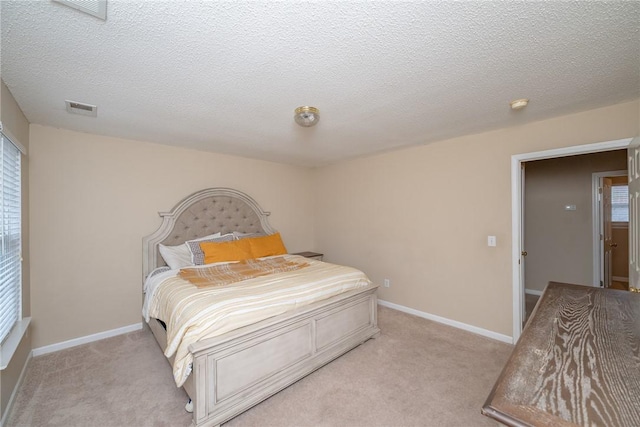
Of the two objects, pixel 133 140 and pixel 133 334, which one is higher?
pixel 133 140

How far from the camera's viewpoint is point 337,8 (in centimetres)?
112

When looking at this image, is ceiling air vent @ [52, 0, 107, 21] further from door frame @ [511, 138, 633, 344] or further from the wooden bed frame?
door frame @ [511, 138, 633, 344]

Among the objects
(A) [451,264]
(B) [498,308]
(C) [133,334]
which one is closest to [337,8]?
(A) [451,264]

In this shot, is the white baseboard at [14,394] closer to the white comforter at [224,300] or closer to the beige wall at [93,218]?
the beige wall at [93,218]

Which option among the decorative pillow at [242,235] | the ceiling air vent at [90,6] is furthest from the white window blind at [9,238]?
the decorative pillow at [242,235]

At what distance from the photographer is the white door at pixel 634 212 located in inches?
70.1

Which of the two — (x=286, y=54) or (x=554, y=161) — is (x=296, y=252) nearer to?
(x=286, y=54)

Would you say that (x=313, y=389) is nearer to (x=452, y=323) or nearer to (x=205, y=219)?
(x=452, y=323)

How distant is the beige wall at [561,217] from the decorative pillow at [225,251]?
14.9 feet

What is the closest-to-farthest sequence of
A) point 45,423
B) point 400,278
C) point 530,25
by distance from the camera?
point 530,25 < point 45,423 < point 400,278

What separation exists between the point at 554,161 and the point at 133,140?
5988 millimetres

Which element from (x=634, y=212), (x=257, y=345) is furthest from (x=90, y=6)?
(x=634, y=212)

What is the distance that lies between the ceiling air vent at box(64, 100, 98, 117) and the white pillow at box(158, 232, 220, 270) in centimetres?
154

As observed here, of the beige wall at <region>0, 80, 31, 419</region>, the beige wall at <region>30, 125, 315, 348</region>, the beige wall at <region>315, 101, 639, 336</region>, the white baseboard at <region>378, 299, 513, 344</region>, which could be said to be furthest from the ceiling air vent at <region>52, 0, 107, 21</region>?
the white baseboard at <region>378, 299, 513, 344</region>
